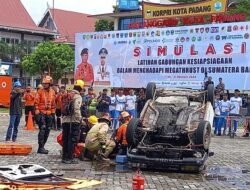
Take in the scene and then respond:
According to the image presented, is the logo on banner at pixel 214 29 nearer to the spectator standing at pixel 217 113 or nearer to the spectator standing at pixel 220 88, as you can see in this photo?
the spectator standing at pixel 220 88

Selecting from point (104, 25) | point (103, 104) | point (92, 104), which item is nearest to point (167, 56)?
point (103, 104)

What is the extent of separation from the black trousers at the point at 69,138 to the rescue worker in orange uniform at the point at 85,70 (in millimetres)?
16700

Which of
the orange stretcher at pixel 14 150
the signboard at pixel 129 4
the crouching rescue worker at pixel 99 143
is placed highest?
the signboard at pixel 129 4

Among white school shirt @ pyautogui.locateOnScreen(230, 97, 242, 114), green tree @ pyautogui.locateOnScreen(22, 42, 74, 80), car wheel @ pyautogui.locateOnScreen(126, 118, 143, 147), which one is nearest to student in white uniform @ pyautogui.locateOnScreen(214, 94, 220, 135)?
white school shirt @ pyautogui.locateOnScreen(230, 97, 242, 114)

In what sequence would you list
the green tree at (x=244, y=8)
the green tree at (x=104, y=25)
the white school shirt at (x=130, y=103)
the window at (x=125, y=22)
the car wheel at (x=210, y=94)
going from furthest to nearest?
the green tree at (x=104, y=25), the window at (x=125, y=22), the green tree at (x=244, y=8), the white school shirt at (x=130, y=103), the car wheel at (x=210, y=94)

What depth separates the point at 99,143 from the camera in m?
11.2

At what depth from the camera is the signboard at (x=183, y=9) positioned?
79.6ft

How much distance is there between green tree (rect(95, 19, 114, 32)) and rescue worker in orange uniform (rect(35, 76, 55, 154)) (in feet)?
139

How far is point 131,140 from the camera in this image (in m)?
10.6

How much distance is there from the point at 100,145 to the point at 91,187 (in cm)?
295

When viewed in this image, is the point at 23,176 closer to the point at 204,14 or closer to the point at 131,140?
the point at 131,140

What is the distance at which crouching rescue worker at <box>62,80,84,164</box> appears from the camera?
10984 millimetres

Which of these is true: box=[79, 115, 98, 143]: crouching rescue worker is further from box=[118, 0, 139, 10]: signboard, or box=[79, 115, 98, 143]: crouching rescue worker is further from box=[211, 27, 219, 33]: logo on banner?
box=[118, 0, 139, 10]: signboard

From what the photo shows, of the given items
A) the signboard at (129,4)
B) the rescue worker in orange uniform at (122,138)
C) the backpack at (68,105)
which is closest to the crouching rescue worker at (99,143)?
the rescue worker in orange uniform at (122,138)
